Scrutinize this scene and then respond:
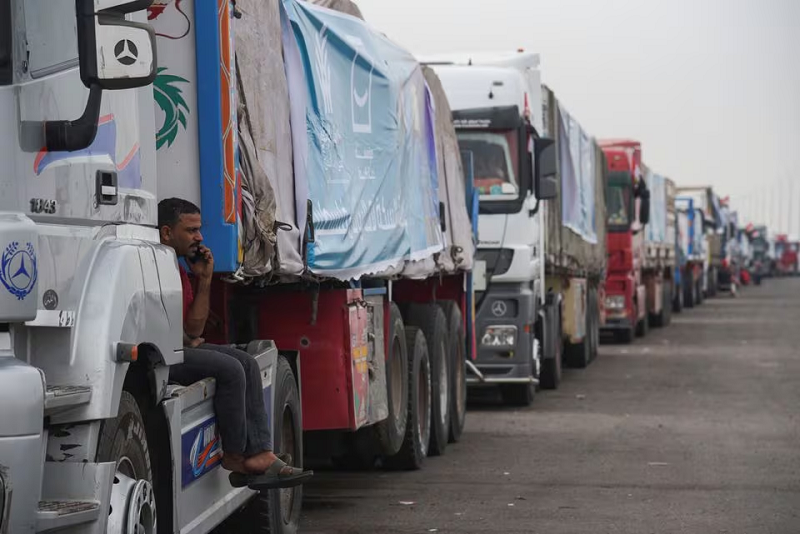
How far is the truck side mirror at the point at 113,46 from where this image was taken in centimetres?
504

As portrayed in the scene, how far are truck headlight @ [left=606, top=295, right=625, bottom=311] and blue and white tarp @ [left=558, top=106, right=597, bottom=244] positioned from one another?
4.58 m

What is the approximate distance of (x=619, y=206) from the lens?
31.4 m

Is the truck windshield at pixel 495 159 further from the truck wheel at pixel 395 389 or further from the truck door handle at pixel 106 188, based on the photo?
the truck door handle at pixel 106 188

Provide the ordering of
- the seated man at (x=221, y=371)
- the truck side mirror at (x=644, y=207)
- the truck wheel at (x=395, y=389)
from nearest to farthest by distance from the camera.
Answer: the seated man at (x=221, y=371)
the truck wheel at (x=395, y=389)
the truck side mirror at (x=644, y=207)

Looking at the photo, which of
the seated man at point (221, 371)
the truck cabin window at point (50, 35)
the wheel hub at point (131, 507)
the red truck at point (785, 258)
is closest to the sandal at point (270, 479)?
the seated man at point (221, 371)

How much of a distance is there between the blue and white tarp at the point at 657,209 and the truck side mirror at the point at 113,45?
104 feet

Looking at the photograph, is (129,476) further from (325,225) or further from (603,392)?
(603,392)

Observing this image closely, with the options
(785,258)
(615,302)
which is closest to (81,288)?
(615,302)

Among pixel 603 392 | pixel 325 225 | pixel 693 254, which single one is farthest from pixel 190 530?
pixel 693 254

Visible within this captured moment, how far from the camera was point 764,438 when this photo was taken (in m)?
14.6

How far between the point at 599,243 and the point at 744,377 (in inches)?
207

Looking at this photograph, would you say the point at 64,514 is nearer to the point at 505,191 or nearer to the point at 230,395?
the point at 230,395

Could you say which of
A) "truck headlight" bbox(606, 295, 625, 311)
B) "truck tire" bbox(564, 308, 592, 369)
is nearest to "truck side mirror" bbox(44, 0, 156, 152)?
"truck tire" bbox(564, 308, 592, 369)

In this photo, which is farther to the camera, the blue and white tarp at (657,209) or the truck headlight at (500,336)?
the blue and white tarp at (657,209)
